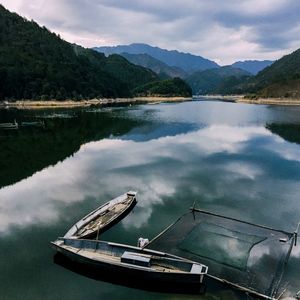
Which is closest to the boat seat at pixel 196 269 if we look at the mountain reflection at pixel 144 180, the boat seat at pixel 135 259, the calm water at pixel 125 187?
the calm water at pixel 125 187

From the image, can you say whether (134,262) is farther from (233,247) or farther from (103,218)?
(103,218)

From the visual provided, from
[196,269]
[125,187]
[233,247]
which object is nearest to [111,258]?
[196,269]

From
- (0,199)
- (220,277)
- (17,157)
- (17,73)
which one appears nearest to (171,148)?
(17,157)

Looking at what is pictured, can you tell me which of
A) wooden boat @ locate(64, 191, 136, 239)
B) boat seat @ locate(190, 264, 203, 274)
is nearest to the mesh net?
boat seat @ locate(190, 264, 203, 274)

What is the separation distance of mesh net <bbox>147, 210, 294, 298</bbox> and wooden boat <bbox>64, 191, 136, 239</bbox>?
14.5ft

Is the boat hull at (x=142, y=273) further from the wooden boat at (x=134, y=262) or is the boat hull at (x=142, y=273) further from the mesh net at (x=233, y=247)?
the mesh net at (x=233, y=247)

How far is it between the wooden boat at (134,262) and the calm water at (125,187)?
0.82 meters

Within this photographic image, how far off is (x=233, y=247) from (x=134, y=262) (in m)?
7.29

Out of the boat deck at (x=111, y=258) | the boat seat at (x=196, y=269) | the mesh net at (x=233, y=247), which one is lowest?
the mesh net at (x=233, y=247)

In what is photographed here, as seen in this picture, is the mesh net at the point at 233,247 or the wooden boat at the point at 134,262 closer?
the wooden boat at the point at 134,262

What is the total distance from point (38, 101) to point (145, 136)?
343 ft

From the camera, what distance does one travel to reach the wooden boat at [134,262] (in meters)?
18.8

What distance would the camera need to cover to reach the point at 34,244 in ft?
79.0

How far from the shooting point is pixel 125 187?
1451 inches
